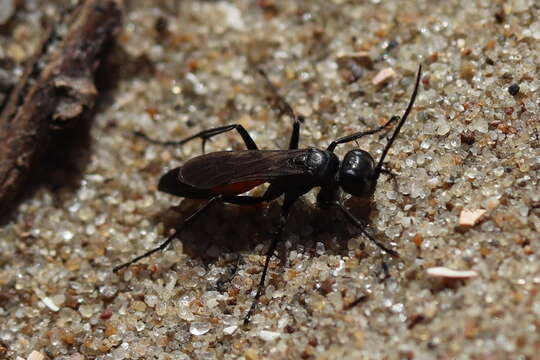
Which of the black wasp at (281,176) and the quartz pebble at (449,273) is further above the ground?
the black wasp at (281,176)

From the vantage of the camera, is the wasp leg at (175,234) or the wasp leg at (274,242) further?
the wasp leg at (175,234)

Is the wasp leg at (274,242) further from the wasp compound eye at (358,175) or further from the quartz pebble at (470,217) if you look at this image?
the quartz pebble at (470,217)

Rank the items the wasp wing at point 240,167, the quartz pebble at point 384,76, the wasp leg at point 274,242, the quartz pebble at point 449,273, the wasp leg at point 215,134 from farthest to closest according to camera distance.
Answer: the quartz pebble at point 384,76 < the wasp leg at point 215,134 < the wasp wing at point 240,167 < the wasp leg at point 274,242 < the quartz pebble at point 449,273

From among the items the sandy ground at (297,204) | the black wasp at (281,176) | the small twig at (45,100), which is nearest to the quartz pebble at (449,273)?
the sandy ground at (297,204)

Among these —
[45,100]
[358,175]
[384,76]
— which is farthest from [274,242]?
[45,100]

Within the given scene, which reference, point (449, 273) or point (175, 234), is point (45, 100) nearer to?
point (175, 234)

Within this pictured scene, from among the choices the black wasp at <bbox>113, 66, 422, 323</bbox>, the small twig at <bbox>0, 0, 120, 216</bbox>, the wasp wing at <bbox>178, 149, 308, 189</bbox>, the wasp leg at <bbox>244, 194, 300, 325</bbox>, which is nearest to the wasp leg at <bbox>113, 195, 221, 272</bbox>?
the black wasp at <bbox>113, 66, 422, 323</bbox>

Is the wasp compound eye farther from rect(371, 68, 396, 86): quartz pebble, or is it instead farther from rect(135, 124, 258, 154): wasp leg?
rect(371, 68, 396, 86): quartz pebble
